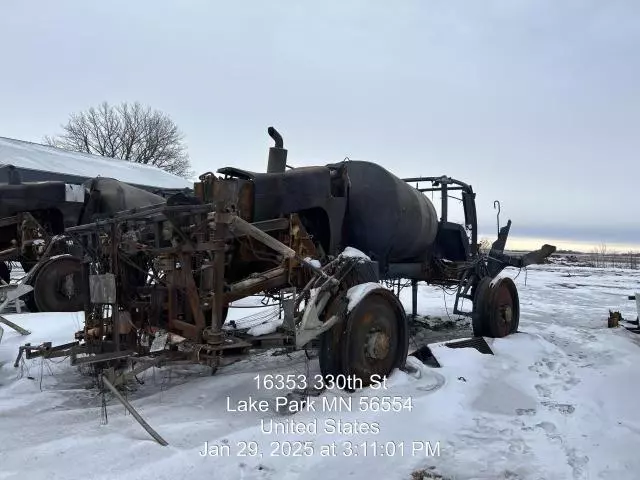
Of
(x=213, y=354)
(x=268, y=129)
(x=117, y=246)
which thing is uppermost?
(x=268, y=129)

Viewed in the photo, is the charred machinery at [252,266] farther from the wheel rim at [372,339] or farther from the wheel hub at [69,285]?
the wheel hub at [69,285]

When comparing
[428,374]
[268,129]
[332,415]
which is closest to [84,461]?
[332,415]

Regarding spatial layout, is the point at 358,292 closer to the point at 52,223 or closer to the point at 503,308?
the point at 503,308

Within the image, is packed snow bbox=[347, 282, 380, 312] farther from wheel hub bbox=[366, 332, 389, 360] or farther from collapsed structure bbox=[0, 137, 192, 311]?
collapsed structure bbox=[0, 137, 192, 311]

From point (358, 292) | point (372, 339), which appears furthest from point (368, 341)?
point (358, 292)

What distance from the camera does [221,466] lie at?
3.40 meters

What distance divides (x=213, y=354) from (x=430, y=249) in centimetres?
464

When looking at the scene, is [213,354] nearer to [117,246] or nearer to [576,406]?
[117,246]

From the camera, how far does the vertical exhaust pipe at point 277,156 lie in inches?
234

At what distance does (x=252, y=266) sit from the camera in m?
5.93

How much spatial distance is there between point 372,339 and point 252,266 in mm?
1632

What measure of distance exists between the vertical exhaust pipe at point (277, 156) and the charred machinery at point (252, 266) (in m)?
0.01

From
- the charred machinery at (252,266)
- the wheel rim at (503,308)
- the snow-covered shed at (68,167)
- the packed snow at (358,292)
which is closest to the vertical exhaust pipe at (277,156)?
the charred machinery at (252,266)

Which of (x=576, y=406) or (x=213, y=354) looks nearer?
(x=213, y=354)
